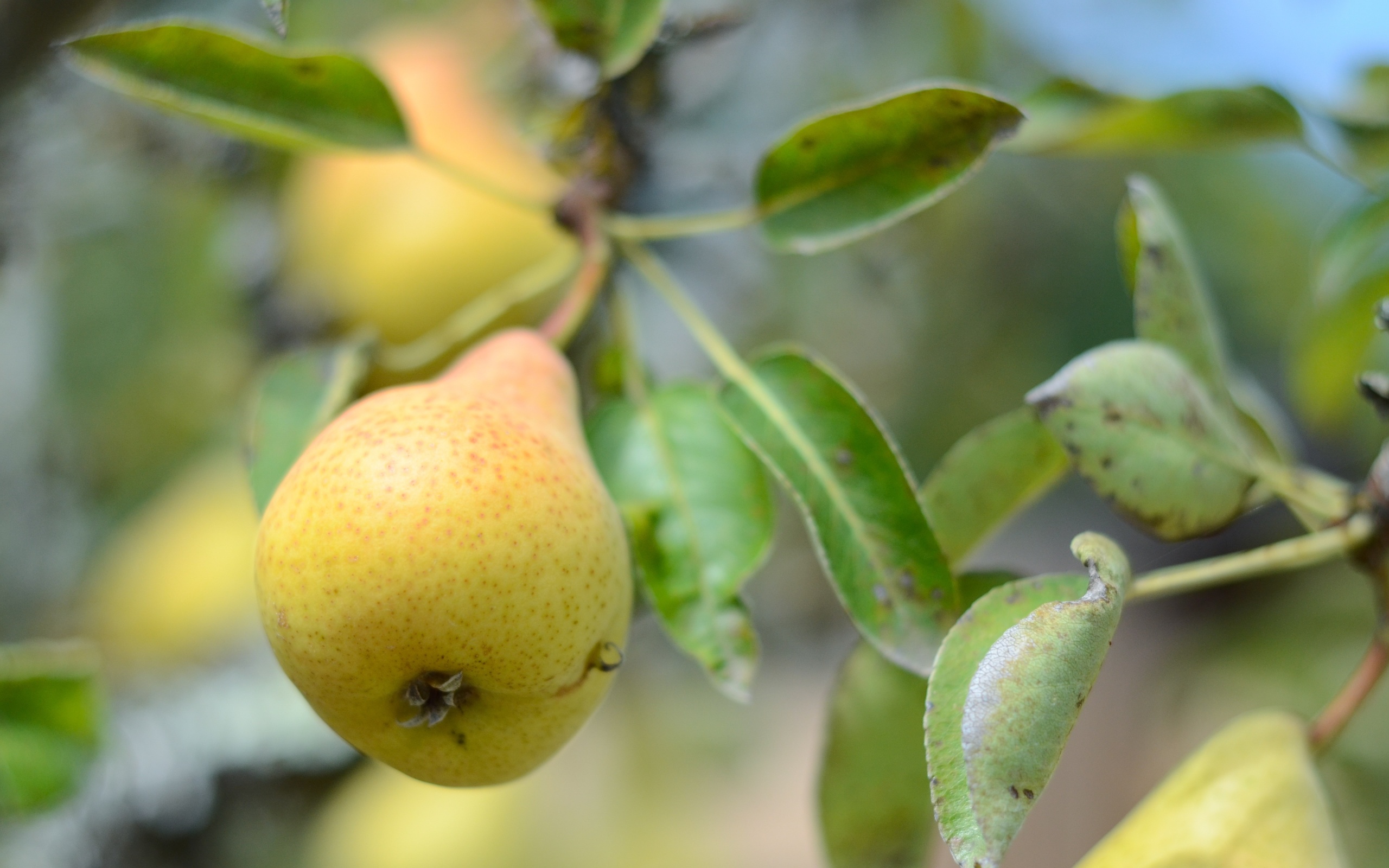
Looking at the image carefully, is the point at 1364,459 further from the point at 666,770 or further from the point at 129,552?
the point at 129,552

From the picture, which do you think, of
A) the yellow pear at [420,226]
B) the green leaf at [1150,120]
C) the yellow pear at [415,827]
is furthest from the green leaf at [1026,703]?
the yellow pear at [415,827]

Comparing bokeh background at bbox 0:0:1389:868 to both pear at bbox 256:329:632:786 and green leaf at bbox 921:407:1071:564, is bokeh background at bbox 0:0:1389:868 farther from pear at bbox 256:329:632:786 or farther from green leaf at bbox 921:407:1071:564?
pear at bbox 256:329:632:786

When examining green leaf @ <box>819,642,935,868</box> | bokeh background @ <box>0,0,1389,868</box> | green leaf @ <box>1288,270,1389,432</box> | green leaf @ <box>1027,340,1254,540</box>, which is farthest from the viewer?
bokeh background @ <box>0,0,1389,868</box>

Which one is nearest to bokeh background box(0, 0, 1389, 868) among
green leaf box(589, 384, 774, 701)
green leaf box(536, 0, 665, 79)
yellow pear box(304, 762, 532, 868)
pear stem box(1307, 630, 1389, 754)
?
yellow pear box(304, 762, 532, 868)

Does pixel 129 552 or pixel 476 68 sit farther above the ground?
pixel 476 68

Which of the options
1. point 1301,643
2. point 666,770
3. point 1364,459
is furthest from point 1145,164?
point 666,770

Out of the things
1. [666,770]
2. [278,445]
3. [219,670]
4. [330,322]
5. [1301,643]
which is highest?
[278,445]

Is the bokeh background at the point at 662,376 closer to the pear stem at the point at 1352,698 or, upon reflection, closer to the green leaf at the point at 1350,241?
the green leaf at the point at 1350,241

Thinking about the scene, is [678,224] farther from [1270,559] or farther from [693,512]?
[1270,559]
